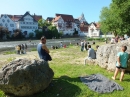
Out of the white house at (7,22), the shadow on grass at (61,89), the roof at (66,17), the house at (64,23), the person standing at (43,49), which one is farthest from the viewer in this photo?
the roof at (66,17)

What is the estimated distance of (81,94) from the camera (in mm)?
7309

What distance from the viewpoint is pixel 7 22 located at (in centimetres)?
8669

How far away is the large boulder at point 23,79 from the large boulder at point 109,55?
13.7ft

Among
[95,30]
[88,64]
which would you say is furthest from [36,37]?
[88,64]

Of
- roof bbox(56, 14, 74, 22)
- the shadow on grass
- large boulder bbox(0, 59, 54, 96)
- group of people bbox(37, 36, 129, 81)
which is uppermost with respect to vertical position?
roof bbox(56, 14, 74, 22)

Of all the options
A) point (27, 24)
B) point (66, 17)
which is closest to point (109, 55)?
point (27, 24)

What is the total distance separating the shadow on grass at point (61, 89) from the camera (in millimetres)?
7395

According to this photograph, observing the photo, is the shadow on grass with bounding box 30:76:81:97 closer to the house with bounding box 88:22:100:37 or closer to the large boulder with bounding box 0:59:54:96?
the large boulder with bounding box 0:59:54:96

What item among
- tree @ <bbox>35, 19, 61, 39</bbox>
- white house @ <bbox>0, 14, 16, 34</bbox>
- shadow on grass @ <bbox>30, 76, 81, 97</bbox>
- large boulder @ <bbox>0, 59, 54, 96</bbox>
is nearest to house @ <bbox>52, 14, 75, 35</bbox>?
tree @ <bbox>35, 19, 61, 39</bbox>

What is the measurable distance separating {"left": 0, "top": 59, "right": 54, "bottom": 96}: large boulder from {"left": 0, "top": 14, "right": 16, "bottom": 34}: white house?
81.6m

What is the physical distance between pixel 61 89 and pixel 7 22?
8462 cm

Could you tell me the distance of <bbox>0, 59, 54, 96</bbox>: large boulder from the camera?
22.8 feet

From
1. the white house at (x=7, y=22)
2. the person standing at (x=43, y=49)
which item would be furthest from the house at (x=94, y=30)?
the person standing at (x=43, y=49)

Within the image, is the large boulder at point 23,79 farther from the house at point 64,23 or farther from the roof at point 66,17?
the roof at point 66,17
